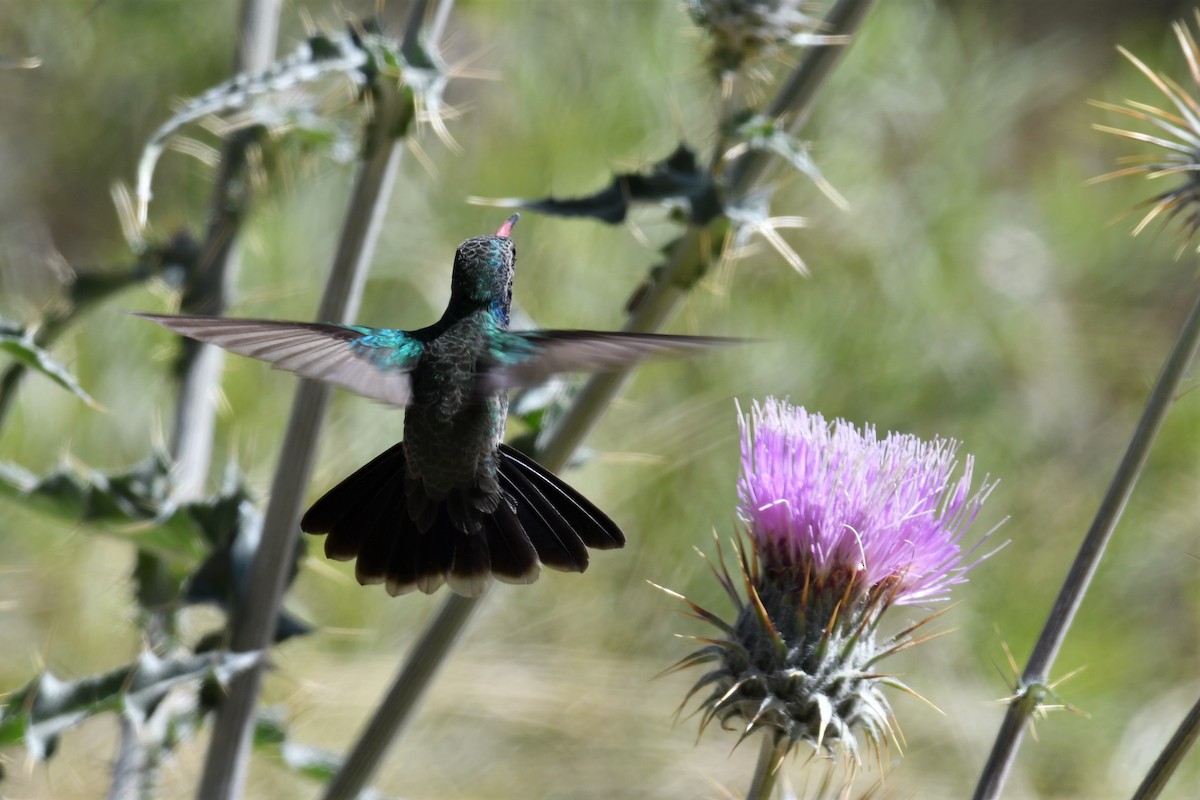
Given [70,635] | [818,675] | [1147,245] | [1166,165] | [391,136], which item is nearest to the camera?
[818,675]

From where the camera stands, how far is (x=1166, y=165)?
182 centimetres

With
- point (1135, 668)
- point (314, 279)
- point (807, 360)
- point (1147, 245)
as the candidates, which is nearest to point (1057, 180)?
point (1147, 245)

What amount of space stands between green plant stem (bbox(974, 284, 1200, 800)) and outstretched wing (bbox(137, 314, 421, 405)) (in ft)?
2.73

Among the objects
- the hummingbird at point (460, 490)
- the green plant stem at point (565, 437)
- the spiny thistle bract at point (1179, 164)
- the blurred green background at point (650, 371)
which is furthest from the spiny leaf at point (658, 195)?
the blurred green background at point (650, 371)

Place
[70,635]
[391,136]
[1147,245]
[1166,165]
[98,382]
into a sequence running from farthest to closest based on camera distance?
[1147,245]
[98,382]
[70,635]
[391,136]
[1166,165]

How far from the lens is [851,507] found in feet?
5.62

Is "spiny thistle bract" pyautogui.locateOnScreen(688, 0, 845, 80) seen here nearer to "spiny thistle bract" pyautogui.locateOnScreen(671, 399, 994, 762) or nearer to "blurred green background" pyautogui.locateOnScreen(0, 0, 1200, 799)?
"spiny thistle bract" pyautogui.locateOnScreen(671, 399, 994, 762)

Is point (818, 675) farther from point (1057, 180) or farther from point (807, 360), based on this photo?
point (1057, 180)

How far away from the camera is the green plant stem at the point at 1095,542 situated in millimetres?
1513

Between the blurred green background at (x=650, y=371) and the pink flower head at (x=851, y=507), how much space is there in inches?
126

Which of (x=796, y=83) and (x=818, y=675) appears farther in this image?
(x=796, y=83)

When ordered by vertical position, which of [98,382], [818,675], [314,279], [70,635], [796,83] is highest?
[796,83]

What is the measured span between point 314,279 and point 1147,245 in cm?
448

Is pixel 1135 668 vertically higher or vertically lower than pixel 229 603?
lower
